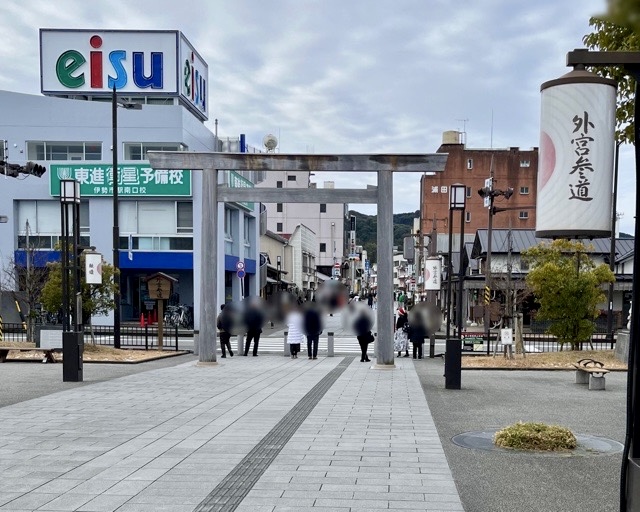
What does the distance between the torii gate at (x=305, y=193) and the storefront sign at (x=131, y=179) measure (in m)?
15.8

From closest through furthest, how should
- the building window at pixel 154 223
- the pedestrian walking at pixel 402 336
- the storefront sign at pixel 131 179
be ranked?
1. the pedestrian walking at pixel 402 336
2. the storefront sign at pixel 131 179
3. the building window at pixel 154 223

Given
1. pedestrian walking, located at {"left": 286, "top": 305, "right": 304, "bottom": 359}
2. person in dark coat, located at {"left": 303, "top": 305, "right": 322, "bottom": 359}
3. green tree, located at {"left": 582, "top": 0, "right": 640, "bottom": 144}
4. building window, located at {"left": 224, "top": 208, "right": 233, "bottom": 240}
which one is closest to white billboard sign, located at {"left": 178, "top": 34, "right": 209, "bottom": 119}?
building window, located at {"left": 224, "top": 208, "right": 233, "bottom": 240}

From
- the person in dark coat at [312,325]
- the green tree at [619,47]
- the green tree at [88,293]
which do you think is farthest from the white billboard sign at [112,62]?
the green tree at [619,47]

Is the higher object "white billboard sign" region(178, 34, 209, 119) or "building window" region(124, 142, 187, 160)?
"white billboard sign" region(178, 34, 209, 119)

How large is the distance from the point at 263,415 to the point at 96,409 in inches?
104

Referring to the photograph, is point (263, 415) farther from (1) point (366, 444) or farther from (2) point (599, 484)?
(2) point (599, 484)

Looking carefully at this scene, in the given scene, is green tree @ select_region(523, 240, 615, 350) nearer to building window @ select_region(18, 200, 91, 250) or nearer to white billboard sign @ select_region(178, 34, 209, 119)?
white billboard sign @ select_region(178, 34, 209, 119)

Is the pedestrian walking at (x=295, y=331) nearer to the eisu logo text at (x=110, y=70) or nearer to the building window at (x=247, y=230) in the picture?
the eisu logo text at (x=110, y=70)

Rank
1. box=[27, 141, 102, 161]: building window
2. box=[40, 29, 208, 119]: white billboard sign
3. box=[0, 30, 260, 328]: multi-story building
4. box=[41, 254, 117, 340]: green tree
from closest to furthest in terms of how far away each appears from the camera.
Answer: box=[41, 254, 117, 340]: green tree → box=[0, 30, 260, 328]: multi-story building → box=[27, 141, 102, 161]: building window → box=[40, 29, 208, 119]: white billboard sign

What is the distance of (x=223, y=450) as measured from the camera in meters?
7.29

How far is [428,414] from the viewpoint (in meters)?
9.93

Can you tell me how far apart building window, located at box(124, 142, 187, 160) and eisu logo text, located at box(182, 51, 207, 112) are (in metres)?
3.96

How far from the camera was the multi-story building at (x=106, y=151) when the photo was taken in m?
32.9

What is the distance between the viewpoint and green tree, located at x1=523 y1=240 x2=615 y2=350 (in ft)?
60.1
